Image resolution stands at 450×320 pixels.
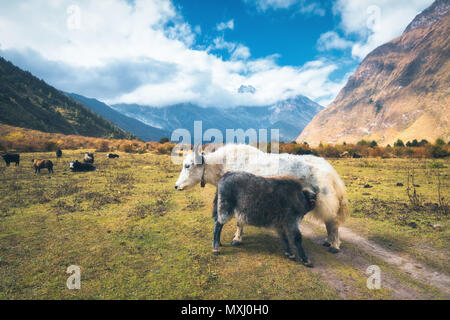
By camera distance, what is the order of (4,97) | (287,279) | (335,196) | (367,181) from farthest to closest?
(4,97)
(367,181)
(335,196)
(287,279)

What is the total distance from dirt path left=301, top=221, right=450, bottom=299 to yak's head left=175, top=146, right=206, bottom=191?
4.65 metres

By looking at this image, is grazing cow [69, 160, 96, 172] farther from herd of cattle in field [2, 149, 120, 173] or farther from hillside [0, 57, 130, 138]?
hillside [0, 57, 130, 138]

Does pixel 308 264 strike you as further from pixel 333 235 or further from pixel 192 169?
pixel 192 169

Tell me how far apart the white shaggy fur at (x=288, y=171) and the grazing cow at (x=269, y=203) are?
55 cm

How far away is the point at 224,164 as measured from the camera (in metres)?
7.65

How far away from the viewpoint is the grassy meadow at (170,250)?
4.63 meters

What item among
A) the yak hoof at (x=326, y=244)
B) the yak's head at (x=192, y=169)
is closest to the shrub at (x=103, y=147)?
the yak's head at (x=192, y=169)

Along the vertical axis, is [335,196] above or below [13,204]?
above

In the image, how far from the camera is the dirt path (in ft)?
15.5

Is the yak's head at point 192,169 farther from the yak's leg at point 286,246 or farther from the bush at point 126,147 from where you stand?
the bush at point 126,147
